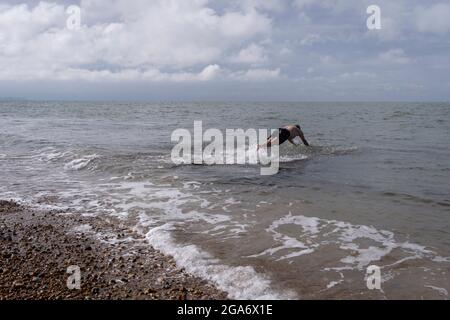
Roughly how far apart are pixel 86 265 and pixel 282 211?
4662mm

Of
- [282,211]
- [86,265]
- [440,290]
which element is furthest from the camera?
[282,211]

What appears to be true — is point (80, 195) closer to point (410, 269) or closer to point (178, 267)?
point (178, 267)

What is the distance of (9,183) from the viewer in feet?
40.3

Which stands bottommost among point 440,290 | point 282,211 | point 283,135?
point 440,290

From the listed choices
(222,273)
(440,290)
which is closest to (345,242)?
(440,290)

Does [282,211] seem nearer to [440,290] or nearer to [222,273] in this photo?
[222,273]

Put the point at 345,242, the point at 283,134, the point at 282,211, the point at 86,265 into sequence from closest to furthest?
the point at 86,265 < the point at 345,242 < the point at 282,211 < the point at 283,134

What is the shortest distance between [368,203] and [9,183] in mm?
10677

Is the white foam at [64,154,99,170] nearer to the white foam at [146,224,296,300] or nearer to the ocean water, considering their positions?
the ocean water

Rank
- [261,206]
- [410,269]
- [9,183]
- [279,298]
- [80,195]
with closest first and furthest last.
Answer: [279,298] < [410,269] < [261,206] < [80,195] < [9,183]

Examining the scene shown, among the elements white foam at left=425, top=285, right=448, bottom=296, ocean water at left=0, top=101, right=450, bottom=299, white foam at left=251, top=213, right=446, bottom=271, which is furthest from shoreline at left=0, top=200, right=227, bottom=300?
white foam at left=425, top=285, right=448, bottom=296

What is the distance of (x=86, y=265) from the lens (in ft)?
20.0

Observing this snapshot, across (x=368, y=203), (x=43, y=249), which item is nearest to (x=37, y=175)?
(x=43, y=249)

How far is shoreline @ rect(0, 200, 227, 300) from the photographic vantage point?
525 centimetres
